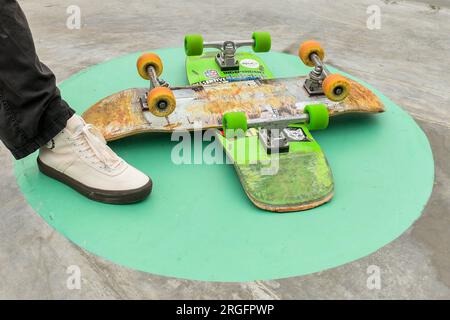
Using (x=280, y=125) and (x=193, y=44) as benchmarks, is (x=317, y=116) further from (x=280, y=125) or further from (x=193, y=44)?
(x=193, y=44)

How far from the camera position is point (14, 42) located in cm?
141

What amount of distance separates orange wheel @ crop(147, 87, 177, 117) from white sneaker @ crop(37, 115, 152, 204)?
271 mm

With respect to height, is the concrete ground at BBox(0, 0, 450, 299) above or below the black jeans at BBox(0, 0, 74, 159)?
below

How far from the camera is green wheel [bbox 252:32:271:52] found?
250 centimetres

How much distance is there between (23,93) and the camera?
1.46 metres

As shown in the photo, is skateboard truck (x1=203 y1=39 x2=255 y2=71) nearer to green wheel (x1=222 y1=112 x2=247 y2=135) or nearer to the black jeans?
green wheel (x1=222 y1=112 x2=247 y2=135)

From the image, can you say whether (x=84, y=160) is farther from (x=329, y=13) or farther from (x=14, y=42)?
(x=329, y=13)

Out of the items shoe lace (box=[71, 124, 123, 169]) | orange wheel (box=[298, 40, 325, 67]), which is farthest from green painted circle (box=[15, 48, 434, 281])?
orange wheel (box=[298, 40, 325, 67])

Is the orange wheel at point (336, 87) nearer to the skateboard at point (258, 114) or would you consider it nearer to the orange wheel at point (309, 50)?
the skateboard at point (258, 114)

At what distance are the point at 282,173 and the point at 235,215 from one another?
28 cm

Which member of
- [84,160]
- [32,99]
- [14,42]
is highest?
[14,42]

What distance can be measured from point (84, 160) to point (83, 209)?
19 centimetres

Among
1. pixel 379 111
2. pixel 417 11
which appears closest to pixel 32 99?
pixel 379 111

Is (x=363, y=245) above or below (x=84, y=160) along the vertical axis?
below
